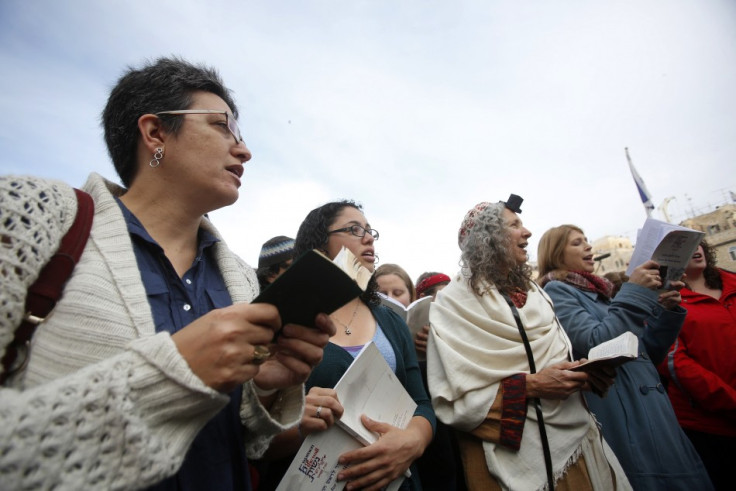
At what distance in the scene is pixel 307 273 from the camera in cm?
86

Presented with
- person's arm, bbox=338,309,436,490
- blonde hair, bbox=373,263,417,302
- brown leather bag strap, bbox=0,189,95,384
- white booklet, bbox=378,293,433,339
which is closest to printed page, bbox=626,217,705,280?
white booklet, bbox=378,293,433,339

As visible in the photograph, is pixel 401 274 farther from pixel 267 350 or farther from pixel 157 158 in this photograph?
pixel 267 350

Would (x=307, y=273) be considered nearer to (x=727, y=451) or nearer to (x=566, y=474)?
(x=566, y=474)

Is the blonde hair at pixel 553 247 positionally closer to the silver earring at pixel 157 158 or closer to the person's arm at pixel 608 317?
the person's arm at pixel 608 317

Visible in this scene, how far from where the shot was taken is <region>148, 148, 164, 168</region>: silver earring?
1.35m

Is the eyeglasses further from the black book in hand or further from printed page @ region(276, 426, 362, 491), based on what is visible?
printed page @ region(276, 426, 362, 491)

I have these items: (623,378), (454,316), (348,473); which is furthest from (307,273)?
(623,378)

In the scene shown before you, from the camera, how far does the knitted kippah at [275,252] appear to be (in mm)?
3633

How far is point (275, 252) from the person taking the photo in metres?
3.71

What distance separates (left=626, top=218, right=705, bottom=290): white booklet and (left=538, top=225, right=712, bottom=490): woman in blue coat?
0.11 metres

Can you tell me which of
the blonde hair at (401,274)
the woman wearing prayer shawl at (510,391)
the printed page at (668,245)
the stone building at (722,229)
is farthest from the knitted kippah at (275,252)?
the stone building at (722,229)

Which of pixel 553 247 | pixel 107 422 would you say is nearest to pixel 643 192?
pixel 553 247

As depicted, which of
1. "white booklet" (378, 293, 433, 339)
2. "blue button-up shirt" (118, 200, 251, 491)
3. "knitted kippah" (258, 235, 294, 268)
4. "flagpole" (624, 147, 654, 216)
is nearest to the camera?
"blue button-up shirt" (118, 200, 251, 491)

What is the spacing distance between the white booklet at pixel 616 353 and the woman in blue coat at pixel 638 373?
0.56 m
